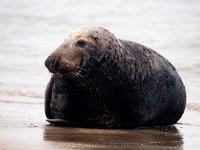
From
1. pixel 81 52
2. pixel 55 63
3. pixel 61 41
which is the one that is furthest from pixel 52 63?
pixel 61 41

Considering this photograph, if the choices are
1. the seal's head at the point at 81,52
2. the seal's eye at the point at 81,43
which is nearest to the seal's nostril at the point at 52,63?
the seal's head at the point at 81,52

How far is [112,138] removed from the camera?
6949 millimetres

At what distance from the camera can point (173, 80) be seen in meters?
9.02

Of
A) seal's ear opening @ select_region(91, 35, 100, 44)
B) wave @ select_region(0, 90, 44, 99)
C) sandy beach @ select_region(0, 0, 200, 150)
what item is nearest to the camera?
sandy beach @ select_region(0, 0, 200, 150)

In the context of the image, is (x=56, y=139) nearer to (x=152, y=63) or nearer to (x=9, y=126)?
(x=9, y=126)

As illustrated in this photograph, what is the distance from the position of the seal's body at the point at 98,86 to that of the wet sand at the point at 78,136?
0.25 metres

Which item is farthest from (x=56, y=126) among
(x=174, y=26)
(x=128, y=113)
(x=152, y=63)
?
(x=174, y=26)

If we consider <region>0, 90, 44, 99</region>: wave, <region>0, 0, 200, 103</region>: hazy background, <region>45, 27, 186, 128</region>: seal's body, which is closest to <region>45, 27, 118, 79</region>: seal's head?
<region>45, 27, 186, 128</region>: seal's body

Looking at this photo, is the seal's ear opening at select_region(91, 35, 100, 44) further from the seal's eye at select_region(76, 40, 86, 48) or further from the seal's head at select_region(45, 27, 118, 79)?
the seal's eye at select_region(76, 40, 86, 48)

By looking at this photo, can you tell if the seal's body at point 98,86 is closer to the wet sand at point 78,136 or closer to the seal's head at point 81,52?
the seal's head at point 81,52

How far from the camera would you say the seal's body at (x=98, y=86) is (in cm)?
788

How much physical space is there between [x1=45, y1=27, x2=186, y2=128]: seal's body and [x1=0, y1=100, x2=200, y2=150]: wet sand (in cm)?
25

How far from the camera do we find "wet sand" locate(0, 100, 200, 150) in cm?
627

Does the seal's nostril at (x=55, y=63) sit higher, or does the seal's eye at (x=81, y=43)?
the seal's eye at (x=81, y=43)
